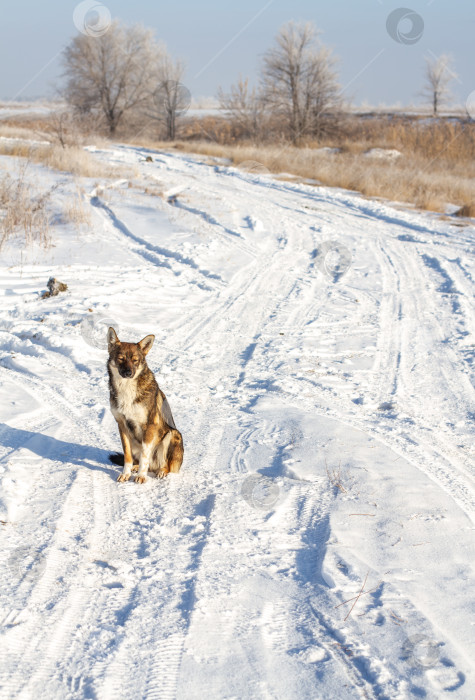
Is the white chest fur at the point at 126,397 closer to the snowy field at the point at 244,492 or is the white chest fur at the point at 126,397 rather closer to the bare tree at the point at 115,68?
the snowy field at the point at 244,492

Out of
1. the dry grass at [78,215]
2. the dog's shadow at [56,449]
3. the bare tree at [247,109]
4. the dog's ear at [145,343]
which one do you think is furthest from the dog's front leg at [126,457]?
the bare tree at [247,109]

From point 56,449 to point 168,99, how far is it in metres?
43.7

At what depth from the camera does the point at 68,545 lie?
3596 millimetres

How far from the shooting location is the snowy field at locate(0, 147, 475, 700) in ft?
8.99

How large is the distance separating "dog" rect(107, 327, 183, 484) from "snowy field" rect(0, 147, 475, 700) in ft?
0.58

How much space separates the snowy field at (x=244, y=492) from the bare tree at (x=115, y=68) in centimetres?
3882

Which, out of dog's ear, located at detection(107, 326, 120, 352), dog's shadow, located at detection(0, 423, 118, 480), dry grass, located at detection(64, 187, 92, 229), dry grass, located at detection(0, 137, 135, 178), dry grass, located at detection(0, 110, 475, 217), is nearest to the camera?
dog's ear, located at detection(107, 326, 120, 352)

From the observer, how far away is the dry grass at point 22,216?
1164 cm

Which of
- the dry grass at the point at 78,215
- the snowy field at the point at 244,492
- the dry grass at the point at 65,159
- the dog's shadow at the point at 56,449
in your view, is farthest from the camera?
the dry grass at the point at 65,159

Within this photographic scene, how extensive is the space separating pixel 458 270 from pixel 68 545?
31.6ft

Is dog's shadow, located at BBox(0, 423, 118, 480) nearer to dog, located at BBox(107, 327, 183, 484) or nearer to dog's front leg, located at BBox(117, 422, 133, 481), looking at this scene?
dog's front leg, located at BBox(117, 422, 133, 481)

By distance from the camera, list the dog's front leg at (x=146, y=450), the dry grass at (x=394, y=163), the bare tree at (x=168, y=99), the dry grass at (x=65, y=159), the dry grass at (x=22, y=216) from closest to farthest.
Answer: the dog's front leg at (x=146, y=450) < the dry grass at (x=22, y=216) < the dry grass at (x=65, y=159) < the dry grass at (x=394, y=163) < the bare tree at (x=168, y=99)

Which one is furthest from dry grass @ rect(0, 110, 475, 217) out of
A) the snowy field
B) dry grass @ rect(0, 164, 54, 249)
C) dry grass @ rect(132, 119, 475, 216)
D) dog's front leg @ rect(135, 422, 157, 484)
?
dog's front leg @ rect(135, 422, 157, 484)

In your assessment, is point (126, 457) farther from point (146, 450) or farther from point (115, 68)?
point (115, 68)
